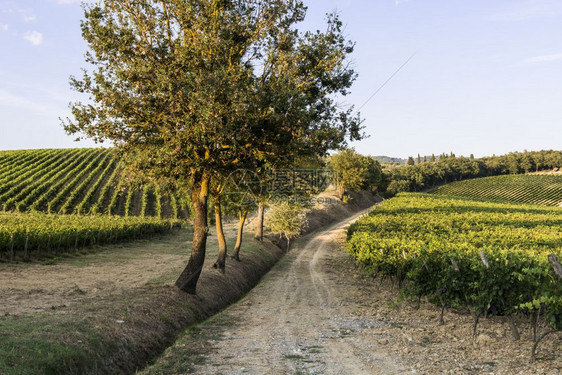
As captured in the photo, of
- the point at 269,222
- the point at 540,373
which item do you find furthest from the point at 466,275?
the point at 269,222

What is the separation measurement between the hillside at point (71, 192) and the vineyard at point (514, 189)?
95.8 meters

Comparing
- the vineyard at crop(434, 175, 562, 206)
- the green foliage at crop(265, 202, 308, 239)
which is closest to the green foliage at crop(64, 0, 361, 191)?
the green foliage at crop(265, 202, 308, 239)

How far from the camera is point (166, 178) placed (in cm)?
1784

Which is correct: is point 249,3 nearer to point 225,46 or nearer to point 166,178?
point 225,46

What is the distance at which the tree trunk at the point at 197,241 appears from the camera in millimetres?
17703

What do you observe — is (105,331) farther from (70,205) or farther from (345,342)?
(70,205)

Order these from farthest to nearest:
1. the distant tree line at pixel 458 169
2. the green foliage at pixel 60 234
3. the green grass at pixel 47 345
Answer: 1. the distant tree line at pixel 458 169
2. the green foliage at pixel 60 234
3. the green grass at pixel 47 345

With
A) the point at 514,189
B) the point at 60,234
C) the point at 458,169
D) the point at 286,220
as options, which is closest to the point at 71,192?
the point at 60,234

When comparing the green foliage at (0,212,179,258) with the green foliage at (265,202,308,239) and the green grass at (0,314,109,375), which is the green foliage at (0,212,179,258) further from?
the green grass at (0,314,109,375)

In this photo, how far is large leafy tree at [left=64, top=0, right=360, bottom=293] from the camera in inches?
603

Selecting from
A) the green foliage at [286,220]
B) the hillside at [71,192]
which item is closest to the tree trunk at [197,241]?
the green foliage at [286,220]

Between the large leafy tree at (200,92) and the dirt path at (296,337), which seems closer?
the dirt path at (296,337)

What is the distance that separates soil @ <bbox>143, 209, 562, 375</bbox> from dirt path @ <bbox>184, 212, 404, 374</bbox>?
3cm

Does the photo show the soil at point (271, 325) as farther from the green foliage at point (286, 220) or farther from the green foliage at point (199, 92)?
the green foliage at point (286, 220)
